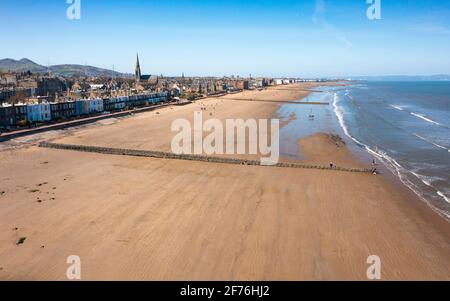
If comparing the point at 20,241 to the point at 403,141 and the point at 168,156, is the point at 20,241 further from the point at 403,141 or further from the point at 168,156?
the point at 403,141

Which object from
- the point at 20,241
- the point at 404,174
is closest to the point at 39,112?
the point at 20,241

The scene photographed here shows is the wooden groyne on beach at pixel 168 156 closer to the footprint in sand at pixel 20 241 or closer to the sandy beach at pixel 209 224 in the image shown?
the sandy beach at pixel 209 224

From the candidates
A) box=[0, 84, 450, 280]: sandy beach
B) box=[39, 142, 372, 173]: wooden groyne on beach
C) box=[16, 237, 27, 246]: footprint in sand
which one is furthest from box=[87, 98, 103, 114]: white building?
box=[16, 237, 27, 246]: footprint in sand

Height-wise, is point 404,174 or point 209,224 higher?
point 404,174

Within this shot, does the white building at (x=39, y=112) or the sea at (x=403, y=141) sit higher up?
the white building at (x=39, y=112)

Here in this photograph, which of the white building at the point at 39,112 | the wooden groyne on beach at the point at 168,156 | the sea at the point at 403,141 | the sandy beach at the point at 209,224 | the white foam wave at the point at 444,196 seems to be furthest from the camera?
the white building at the point at 39,112

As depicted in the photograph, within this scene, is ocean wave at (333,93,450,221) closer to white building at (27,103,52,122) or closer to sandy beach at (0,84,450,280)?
sandy beach at (0,84,450,280)

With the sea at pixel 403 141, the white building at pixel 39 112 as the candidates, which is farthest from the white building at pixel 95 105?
the sea at pixel 403 141
